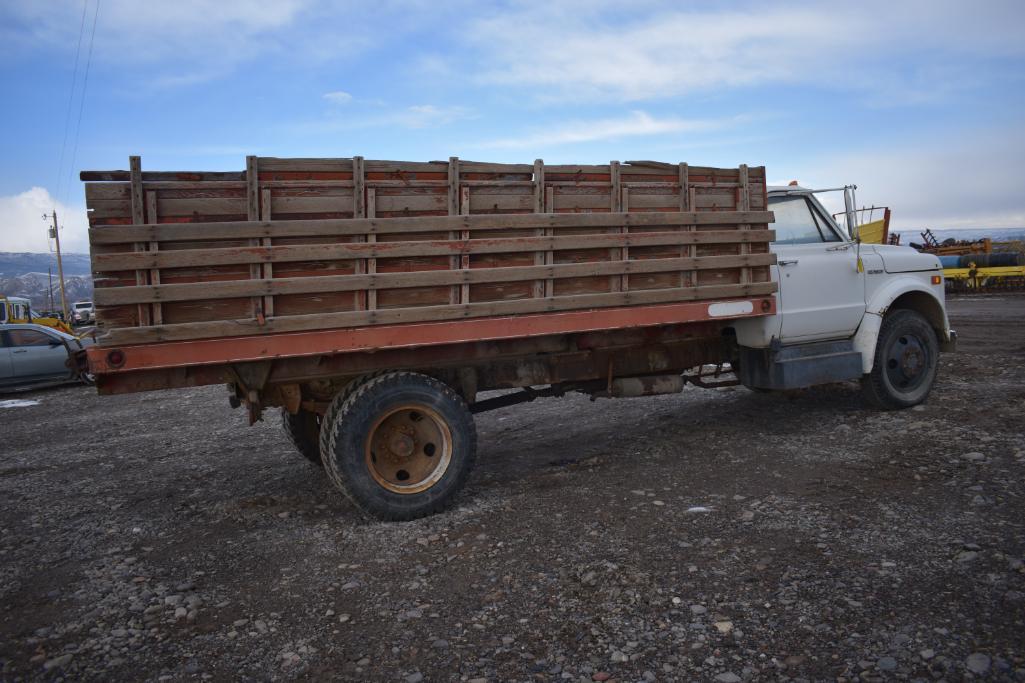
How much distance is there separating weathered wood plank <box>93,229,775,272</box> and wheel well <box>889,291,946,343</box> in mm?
2494

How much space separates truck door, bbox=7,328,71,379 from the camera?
11977 mm

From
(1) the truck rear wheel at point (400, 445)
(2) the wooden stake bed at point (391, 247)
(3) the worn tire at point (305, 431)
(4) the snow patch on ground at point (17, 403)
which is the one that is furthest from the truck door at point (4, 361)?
(1) the truck rear wheel at point (400, 445)

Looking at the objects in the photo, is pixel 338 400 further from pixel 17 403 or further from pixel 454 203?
pixel 17 403

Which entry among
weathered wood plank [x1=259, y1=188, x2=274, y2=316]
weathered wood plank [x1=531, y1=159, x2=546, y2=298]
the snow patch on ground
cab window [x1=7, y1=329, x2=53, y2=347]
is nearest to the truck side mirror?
weathered wood plank [x1=531, y1=159, x2=546, y2=298]

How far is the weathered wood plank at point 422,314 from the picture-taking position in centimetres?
377

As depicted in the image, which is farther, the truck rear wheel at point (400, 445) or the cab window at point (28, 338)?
the cab window at point (28, 338)

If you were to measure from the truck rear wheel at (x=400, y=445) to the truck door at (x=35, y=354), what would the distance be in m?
10.4

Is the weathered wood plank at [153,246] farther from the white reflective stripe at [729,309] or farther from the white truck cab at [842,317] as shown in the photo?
the white truck cab at [842,317]

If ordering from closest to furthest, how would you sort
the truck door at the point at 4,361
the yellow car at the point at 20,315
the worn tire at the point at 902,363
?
1. the worn tire at the point at 902,363
2. the truck door at the point at 4,361
3. the yellow car at the point at 20,315

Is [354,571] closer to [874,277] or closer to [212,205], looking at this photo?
[212,205]

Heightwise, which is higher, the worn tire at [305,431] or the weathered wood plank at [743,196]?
the weathered wood plank at [743,196]

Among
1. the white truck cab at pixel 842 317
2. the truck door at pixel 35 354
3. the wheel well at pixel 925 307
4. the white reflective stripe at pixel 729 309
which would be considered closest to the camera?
Answer: the white reflective stripe at pixel 729 309

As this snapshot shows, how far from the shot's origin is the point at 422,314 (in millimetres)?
4234

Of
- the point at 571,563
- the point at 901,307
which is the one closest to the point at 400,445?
the point at 571,563
